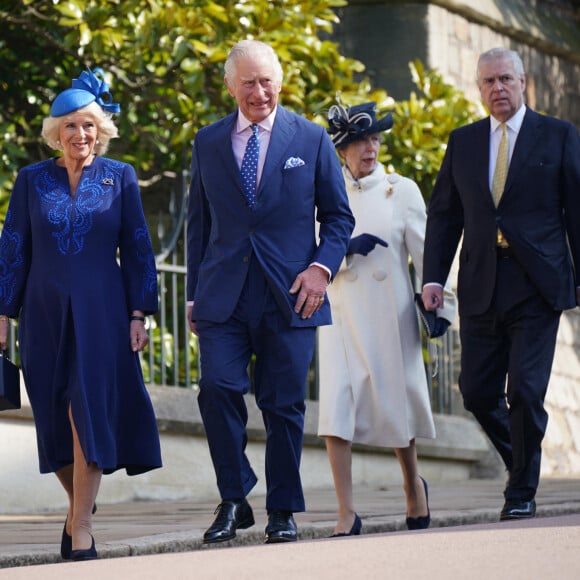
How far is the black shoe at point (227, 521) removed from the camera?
629 centimetres

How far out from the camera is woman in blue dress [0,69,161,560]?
6.34m

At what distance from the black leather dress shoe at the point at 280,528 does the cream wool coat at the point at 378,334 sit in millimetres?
1043

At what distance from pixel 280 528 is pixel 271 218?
1099 millimetres

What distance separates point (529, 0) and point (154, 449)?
29.7 ft

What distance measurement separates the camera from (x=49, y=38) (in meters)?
10.5

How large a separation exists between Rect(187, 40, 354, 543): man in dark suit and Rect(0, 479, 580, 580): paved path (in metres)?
0.37

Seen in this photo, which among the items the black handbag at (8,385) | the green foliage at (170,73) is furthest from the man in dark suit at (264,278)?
the green foliage at (170,73)

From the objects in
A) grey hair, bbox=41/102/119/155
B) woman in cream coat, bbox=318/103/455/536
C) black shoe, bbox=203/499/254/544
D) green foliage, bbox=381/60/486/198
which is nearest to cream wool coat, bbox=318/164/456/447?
woman in cream coat, bbox=318/103/455/536

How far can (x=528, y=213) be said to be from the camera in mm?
7242

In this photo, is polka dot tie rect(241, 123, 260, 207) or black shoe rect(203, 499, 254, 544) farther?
polka dot tie rect(241, 123, 260, 207)

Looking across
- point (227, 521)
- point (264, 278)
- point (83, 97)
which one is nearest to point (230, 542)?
point (227, 521)

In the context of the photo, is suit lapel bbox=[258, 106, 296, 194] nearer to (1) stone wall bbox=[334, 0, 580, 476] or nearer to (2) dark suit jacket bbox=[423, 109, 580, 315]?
(2) dark suit jacket bbox=[423, 109, 580, 315]

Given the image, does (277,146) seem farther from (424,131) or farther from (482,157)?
(424,131)

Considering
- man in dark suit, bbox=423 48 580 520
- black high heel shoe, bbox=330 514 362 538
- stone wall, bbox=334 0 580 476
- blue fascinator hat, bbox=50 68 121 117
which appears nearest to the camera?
blue fascinator hat, bbox=50 68 121 117
